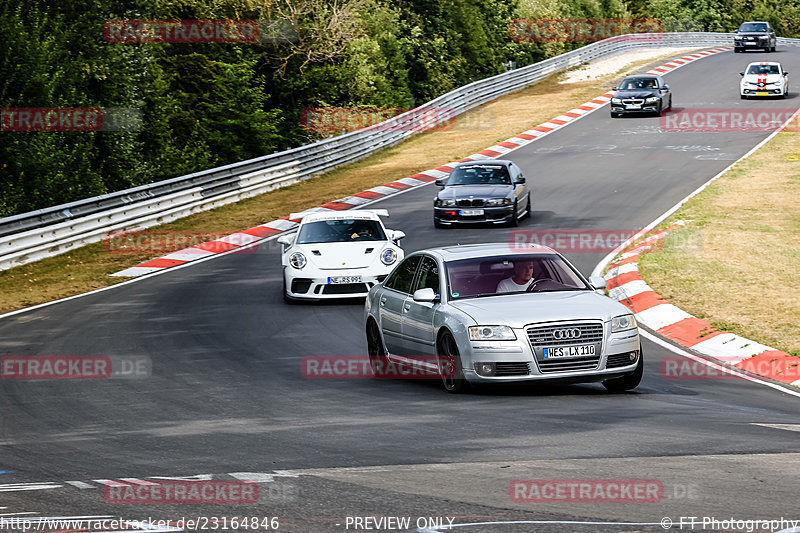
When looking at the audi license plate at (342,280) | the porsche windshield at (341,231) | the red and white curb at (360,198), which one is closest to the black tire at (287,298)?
the audi license plate at (342,280)

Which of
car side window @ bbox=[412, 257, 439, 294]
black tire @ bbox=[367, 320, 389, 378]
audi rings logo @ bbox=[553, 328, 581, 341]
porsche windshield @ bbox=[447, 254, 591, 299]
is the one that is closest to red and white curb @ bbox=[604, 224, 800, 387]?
porsche windshield @ bbox=[447, 254, 591, 299]

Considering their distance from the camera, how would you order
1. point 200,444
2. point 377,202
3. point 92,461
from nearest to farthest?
point 92,461
point 200,444
point 377,202

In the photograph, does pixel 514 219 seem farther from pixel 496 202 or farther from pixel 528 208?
pixel 528 208

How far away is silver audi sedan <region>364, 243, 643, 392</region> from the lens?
10.8 meters

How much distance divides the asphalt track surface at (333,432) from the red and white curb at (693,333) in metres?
0.67

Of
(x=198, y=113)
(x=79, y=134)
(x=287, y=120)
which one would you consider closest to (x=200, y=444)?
(x=79, y=134)

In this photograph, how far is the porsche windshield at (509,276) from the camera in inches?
467

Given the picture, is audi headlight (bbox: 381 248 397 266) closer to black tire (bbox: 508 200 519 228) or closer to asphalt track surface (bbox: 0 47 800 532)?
asphalt track surface (bbox: 0 47 800 532)

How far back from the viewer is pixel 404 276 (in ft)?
42.6

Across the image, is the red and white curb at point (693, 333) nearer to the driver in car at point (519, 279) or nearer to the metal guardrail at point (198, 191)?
the driver in car at point (519, 279)

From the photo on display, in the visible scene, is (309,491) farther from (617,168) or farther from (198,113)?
(198,113)

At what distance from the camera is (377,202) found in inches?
1222

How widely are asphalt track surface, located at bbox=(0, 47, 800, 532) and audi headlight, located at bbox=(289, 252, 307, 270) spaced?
0.73 metres

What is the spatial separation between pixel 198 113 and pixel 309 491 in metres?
35.0
